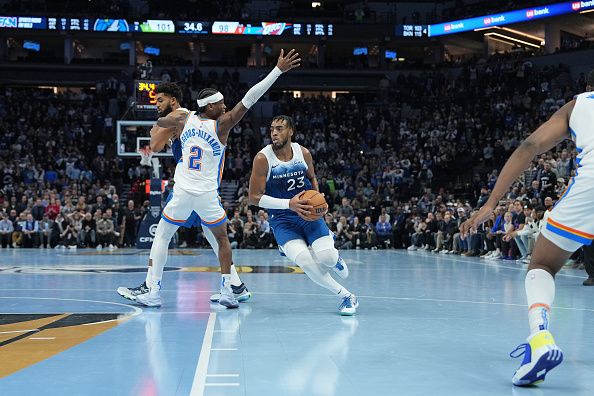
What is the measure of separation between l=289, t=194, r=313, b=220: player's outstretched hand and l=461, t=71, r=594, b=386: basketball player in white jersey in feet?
8.56

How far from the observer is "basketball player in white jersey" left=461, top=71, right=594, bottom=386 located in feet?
13.2

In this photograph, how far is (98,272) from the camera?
12.0m

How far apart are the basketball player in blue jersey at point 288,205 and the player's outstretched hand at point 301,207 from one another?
13cm

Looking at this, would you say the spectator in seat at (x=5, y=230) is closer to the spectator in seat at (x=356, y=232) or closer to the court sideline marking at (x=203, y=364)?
the spectator in seat at (x=356, y=232)

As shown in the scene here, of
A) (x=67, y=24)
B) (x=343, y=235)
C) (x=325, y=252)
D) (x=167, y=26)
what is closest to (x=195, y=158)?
(x=325, y=252)

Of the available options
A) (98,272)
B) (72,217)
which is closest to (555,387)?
(98,272)

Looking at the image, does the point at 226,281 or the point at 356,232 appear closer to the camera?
the point at 226,281

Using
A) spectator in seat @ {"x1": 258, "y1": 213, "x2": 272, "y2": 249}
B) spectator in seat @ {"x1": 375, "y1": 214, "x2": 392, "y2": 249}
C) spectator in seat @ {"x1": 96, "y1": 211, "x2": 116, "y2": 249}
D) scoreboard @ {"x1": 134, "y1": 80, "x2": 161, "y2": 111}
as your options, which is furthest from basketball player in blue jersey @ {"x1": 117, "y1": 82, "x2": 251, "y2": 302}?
spectator in seat @ {"x1": 375, "y1": 214, "x2": 392, "y2": 249}

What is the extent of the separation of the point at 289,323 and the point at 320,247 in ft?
3.25

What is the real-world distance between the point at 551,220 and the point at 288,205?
3030 mm

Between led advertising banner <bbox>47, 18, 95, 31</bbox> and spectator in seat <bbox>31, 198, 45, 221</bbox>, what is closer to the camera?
spectator in seat <bbox>31, 198, 45, 221</bbox>

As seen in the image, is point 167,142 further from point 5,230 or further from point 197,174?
point 5,230

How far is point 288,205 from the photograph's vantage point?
677cm

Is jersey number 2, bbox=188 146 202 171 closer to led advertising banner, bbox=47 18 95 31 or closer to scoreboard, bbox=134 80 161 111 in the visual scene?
scoreboard, bbox=134 80 161 111
